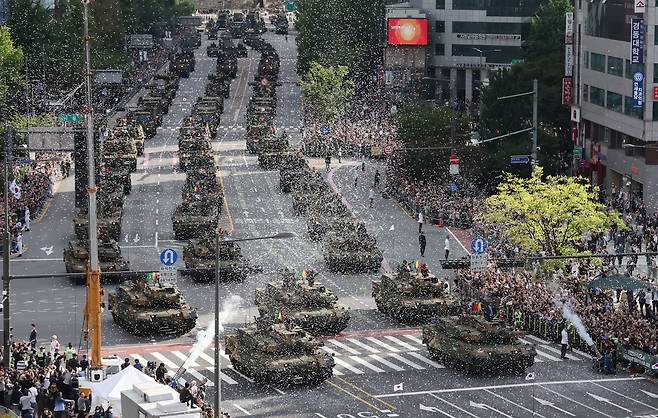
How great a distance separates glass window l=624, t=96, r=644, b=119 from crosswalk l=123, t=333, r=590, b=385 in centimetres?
3529

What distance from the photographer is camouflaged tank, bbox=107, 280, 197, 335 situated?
77125mm

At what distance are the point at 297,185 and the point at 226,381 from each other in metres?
46.5

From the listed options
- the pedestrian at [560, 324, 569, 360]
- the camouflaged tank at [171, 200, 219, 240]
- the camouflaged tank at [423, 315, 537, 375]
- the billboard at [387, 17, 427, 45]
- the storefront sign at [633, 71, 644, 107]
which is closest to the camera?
the camouflaged tank at [423, 315, 537, 375]

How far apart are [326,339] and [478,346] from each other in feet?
29.3

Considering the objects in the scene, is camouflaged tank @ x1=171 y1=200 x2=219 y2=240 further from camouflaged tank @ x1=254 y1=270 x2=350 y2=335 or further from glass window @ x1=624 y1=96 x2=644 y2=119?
glass window @ x1=624 y1=96 x2=644 y2=119

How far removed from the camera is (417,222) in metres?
107

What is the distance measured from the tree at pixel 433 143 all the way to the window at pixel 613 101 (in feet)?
30.0

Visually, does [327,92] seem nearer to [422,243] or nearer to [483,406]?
[422,243]

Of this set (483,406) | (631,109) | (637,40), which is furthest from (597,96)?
(483,406)

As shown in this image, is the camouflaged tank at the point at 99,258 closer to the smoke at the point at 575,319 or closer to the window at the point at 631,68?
the smoke at the point at 575,319

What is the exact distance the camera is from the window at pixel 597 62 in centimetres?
11569

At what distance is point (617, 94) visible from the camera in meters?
114

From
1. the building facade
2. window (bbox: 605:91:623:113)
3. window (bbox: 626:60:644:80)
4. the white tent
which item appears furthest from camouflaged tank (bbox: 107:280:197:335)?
the building facade

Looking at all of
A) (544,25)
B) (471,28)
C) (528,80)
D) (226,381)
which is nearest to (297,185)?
(528,80)
